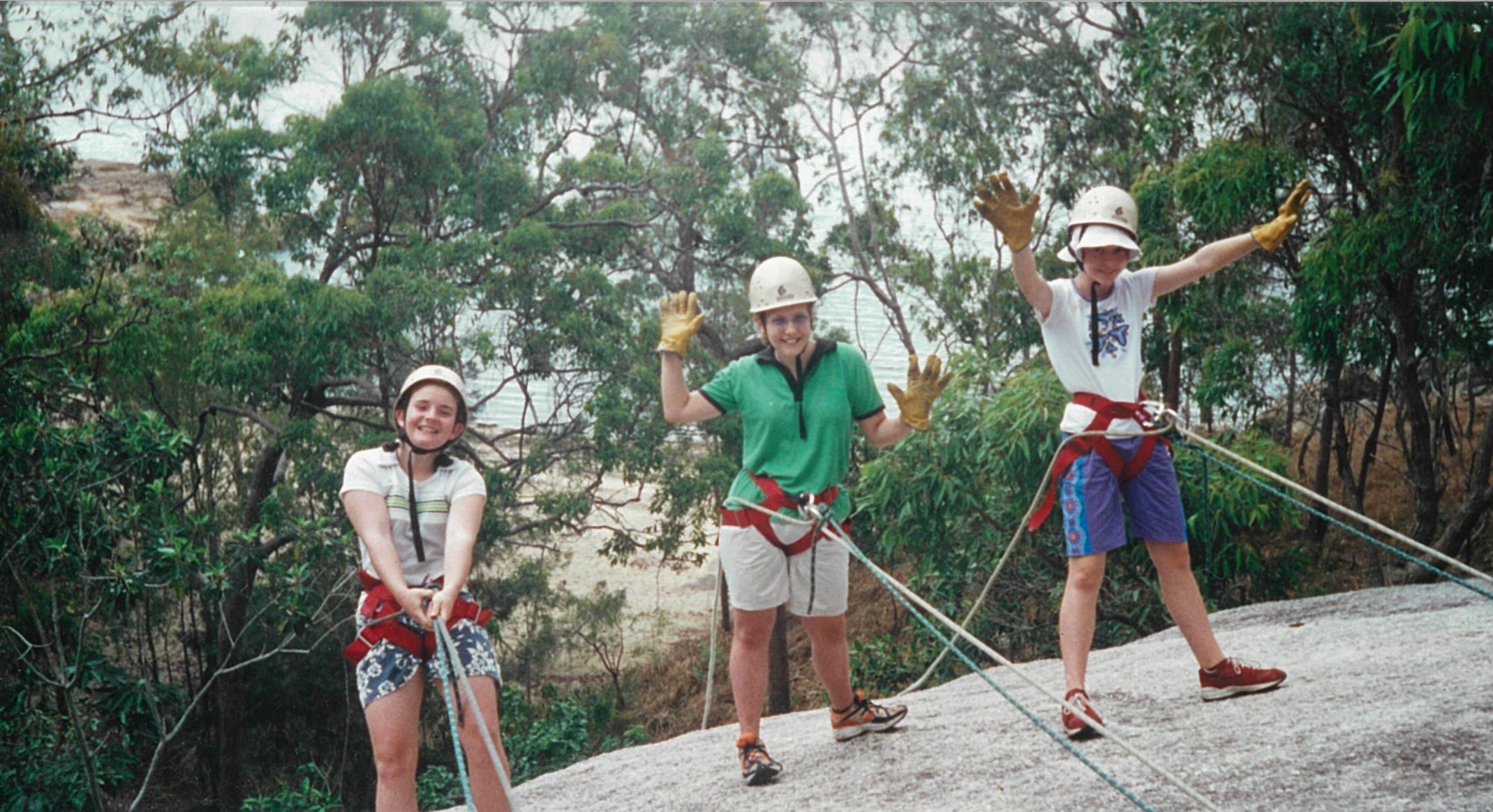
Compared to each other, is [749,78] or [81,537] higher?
[749,78]

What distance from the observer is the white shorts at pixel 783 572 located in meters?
3.79

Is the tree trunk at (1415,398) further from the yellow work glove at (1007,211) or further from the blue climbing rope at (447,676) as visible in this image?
the blue climbing rope at (447,676)

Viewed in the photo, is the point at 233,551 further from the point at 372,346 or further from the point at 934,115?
the point at 934,115

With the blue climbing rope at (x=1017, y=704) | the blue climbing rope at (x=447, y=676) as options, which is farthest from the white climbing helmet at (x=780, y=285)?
the blue climbing rope at (x=447, y=676)

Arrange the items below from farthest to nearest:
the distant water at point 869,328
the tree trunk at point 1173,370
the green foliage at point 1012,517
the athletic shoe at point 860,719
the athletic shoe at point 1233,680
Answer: the distant water at point 869,328, the tree trunk at point 1173,370, the green foliage at point 1012,517, the athletic shoe at point 860,719, the athletic shoe at point 1233,680

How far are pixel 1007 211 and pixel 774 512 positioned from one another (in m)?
1.07

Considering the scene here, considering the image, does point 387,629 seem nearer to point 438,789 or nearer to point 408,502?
point 408,502

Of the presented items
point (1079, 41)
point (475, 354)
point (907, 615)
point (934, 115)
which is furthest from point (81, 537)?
point (1079, 41)

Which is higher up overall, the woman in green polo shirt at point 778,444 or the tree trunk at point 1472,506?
the woman in green polo shirt at point 778,444

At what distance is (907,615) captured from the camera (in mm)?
15375

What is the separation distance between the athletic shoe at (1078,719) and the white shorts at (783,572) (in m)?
0.70

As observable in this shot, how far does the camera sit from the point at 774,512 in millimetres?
3766

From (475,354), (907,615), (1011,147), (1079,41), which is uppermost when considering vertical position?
(1079,41)

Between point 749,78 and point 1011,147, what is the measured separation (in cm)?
347
